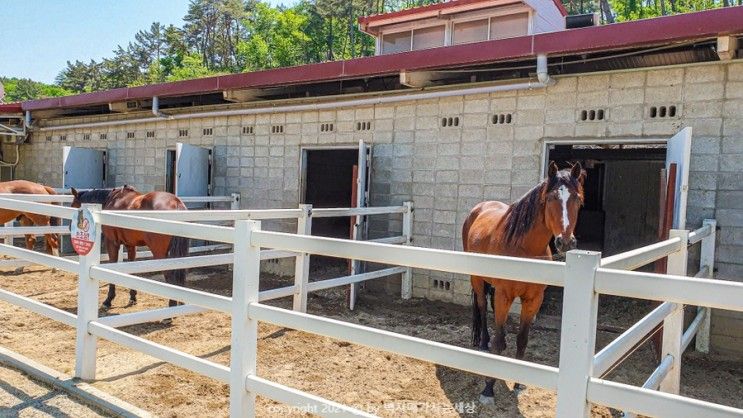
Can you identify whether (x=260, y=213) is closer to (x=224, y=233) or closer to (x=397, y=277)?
(x=224, y=233)

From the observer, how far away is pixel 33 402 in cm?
245

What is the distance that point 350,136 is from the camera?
617cm

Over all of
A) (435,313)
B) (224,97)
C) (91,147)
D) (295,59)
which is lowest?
(435,313)

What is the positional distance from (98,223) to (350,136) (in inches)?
145

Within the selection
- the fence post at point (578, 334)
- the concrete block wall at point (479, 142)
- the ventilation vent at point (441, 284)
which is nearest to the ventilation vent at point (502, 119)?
the concrete block wall at point (479, 142)

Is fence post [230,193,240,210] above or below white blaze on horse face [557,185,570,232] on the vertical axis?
below

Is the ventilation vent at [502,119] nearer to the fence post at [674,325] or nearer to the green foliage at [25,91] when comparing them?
the fence post at [674,325]

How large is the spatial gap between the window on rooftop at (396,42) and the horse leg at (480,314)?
9.66 metres

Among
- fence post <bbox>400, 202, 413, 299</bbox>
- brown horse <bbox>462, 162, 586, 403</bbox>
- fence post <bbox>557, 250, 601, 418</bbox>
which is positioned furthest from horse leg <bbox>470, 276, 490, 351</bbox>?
fence post <bbox>557, 250, 601, 418</bbox>

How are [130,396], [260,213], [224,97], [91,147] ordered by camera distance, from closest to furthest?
[130,396], [260,213], [224,97], [91,147]

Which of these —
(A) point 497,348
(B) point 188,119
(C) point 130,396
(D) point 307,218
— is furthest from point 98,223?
(B) point 188,119

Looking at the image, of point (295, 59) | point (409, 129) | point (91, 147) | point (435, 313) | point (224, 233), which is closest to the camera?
point (224, 233)

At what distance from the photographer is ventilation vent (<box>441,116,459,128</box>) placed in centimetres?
→ 537

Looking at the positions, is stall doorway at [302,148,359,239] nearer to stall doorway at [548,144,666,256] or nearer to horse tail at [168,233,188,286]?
stall doorway at [548,144,666,256]
